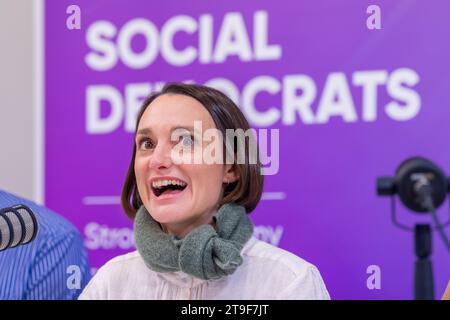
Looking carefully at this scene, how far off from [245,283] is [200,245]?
145mm

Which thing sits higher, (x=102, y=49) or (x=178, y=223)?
(x=102, y=49)

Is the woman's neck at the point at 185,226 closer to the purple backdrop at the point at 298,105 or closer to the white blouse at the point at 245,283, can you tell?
the white blouse at the point at 245,283

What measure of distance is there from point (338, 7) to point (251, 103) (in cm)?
29

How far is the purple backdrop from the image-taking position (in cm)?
166

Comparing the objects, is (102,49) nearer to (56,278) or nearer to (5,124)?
(5,124)

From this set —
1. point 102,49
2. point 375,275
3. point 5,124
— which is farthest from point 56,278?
point 375,275

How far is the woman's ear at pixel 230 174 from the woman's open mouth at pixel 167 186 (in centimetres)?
9

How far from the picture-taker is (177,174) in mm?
1479

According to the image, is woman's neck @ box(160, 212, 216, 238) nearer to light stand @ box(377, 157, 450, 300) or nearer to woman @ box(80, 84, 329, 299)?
woman @ box(80, 84, 329, 299)

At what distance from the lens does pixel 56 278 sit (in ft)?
5.88

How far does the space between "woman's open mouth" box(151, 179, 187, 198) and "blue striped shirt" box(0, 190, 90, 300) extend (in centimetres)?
37

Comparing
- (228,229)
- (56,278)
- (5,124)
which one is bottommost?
(56,278)

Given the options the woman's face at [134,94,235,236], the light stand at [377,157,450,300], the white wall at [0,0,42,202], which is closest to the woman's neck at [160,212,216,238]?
the woman's face at [134,94,235,236]

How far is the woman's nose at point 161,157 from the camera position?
1479 mm
